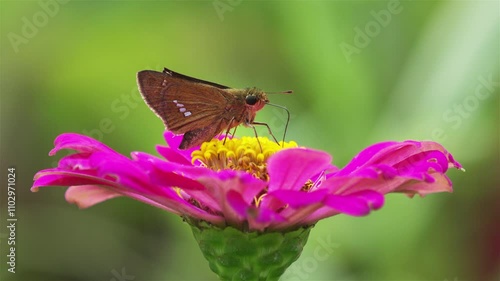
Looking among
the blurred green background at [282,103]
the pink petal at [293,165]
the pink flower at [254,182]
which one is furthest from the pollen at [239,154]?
the blurred green background at [282,103]

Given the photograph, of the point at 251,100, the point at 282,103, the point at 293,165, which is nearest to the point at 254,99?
the point at 251,100

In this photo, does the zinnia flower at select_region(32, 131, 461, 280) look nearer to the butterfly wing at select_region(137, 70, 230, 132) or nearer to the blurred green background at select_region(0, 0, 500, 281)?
the butterfly wing at select_region(137, 70, 230, 132)

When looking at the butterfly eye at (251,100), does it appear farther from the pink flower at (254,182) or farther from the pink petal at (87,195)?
the pink petal at (87,195)

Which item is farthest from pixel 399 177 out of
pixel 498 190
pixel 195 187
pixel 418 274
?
pixel 498 190

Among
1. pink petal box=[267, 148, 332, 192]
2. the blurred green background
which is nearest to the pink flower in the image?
pink petal box=[267, 148, 332, 192]

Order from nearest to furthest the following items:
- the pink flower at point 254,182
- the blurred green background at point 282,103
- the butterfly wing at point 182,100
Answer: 1. the pink flower at point 254,182
2. the butterfly wing at point 182,100
3. the blurred green background at point 282,103

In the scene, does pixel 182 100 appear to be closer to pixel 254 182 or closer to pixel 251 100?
pixel 251 100
